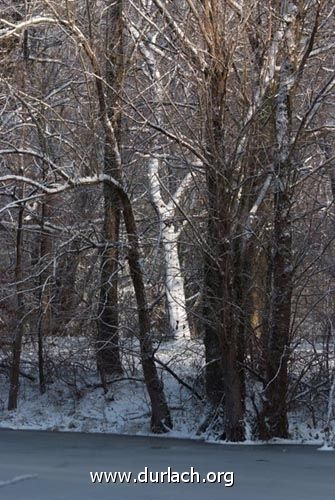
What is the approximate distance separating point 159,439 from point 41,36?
27.8 ft

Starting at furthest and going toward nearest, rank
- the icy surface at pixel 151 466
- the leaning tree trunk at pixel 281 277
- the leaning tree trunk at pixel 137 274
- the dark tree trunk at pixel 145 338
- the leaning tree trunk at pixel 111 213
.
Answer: the dark tree trunk at pixel 145 338
the leaning tree trunk at pixel 111 213
the leaning tree trunk at pixel 137 274
the leaning tree trunk at pixel 281 277
the icy surface at pixel 151 466

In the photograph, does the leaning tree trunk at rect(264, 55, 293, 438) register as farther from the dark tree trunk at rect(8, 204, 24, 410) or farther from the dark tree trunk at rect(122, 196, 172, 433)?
the dark tree trunk at rect(8, 204, 24, 410)

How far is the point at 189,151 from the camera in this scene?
1427 centimetres

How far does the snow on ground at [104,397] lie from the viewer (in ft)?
50.6

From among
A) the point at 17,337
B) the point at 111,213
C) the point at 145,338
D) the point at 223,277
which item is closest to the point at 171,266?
the point at 145,338

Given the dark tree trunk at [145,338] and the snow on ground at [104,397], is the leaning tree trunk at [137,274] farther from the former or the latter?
the snow on ground at [104,397]

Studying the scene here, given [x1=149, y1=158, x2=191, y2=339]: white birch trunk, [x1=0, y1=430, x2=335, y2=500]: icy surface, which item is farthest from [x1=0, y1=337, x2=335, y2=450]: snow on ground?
[x1=0, y1=430, x2=335, y2=500]: icy surface

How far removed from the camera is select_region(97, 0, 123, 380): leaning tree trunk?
14.7 m

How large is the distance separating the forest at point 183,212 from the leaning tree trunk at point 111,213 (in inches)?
1.5

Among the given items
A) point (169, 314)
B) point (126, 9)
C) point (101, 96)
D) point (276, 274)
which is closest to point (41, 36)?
point (126, 9)

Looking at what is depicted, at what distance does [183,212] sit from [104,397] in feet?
16.4

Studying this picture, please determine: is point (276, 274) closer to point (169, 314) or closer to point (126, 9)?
point (169, 314)

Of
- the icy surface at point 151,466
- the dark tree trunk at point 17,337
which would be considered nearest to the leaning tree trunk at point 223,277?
the icy surface at point 151,466

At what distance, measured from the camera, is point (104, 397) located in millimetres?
17203
